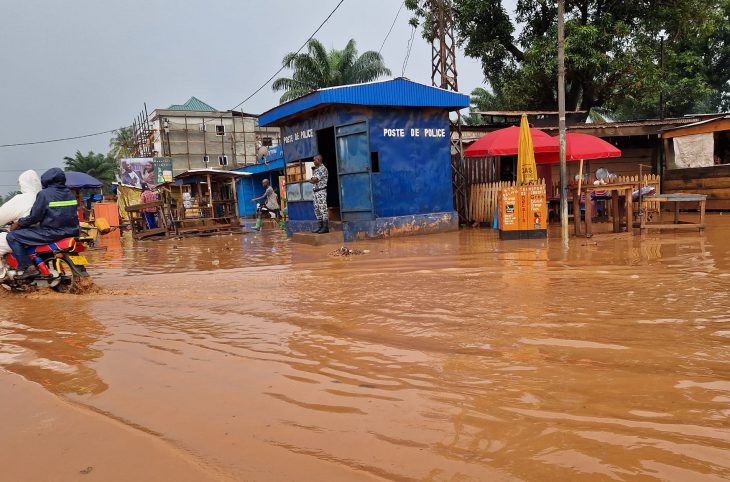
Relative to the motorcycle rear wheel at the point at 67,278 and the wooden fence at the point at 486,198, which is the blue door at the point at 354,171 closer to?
the wooden fence at the point at 486,198

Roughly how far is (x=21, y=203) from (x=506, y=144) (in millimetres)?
9596

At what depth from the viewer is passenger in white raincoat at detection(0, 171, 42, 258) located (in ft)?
20.3

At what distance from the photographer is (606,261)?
6770 mm

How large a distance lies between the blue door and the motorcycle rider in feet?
21.2

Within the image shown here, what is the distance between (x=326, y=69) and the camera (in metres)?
30.0

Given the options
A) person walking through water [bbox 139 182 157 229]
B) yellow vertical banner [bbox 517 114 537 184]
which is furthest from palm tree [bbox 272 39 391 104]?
yellow vertical banner [bbox 517 114 537 184]

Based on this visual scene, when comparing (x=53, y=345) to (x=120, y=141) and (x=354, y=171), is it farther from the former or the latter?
(x=120, y=141)

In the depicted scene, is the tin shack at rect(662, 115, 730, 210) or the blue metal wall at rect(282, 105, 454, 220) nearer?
the blue metal wall at rect(282, 105, 454, 220)

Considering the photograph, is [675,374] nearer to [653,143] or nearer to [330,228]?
[330,228]

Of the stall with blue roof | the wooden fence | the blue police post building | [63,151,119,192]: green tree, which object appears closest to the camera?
the blue police post building

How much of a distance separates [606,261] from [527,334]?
145 inches

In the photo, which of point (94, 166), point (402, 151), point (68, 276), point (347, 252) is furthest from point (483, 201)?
point (94, 166)

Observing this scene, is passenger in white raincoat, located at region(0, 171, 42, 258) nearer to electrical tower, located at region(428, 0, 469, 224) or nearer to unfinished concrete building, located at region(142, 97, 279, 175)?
electrical tower, located at region(428, 0, 469, 224)

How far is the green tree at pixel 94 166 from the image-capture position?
45531mm
